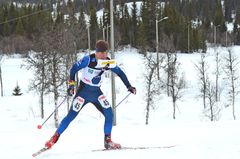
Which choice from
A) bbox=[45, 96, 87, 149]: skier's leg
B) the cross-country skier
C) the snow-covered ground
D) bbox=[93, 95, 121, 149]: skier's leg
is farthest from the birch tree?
bbox=[45, 96, 87, 149]: skier's leg

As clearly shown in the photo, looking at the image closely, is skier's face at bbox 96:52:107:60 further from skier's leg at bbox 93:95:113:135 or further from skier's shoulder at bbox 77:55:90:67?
skier's leg at bbox 93:95:113:135

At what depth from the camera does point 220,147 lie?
7.91m

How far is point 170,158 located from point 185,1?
167 meters

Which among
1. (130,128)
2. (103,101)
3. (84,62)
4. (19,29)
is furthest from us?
(19,29)

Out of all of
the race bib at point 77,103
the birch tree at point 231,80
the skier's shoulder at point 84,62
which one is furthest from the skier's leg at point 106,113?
the birch tree at point 231,80

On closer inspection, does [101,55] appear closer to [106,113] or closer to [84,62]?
[84,62]

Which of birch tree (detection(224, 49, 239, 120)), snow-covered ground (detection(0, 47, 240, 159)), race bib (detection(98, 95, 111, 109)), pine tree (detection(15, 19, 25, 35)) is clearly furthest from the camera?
pine tree (detection(15, 19, 25, 35))

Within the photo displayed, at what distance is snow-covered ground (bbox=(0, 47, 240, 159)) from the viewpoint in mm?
7609

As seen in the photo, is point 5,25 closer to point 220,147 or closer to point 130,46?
point 130,46

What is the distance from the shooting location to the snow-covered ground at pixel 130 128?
7.61 meters

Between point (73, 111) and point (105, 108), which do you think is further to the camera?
point (105, 108)

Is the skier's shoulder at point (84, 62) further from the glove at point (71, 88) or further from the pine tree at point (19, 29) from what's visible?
the pine tree at point (19, 29)

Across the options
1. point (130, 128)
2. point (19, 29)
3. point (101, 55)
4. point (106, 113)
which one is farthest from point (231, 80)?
point (101, 55)

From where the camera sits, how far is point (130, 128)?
13.5m
